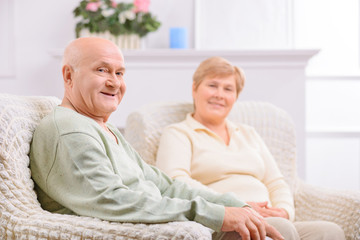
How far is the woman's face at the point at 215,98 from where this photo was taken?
2312 millimetres

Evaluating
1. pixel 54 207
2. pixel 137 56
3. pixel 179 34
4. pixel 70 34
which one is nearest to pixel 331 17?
pixel 179 34

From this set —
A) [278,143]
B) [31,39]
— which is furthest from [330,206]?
[31,39]

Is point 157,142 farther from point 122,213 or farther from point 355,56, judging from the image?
point 355,56

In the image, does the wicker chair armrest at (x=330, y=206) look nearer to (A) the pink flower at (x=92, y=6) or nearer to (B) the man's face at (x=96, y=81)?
(B) the man's face at (x=96, y=81)

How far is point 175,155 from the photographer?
2119 mm

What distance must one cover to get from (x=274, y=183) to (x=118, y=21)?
1.95m

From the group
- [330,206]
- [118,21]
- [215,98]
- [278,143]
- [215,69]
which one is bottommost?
[330,206]

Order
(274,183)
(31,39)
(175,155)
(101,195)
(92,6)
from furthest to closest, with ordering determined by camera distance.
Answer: (31,39) < (92,6) < (274,183) < (175,155) < (101,195)

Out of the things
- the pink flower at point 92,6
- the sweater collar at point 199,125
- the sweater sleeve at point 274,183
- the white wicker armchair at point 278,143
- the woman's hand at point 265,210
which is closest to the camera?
the woman's hand at point 265,210

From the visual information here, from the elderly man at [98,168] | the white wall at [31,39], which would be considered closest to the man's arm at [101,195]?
the elderly man at [98,168]

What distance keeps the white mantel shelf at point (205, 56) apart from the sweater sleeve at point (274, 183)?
1.23 m

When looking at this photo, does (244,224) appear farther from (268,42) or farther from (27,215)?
(268,42)

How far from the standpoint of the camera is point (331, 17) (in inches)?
162

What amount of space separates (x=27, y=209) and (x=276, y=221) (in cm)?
78
